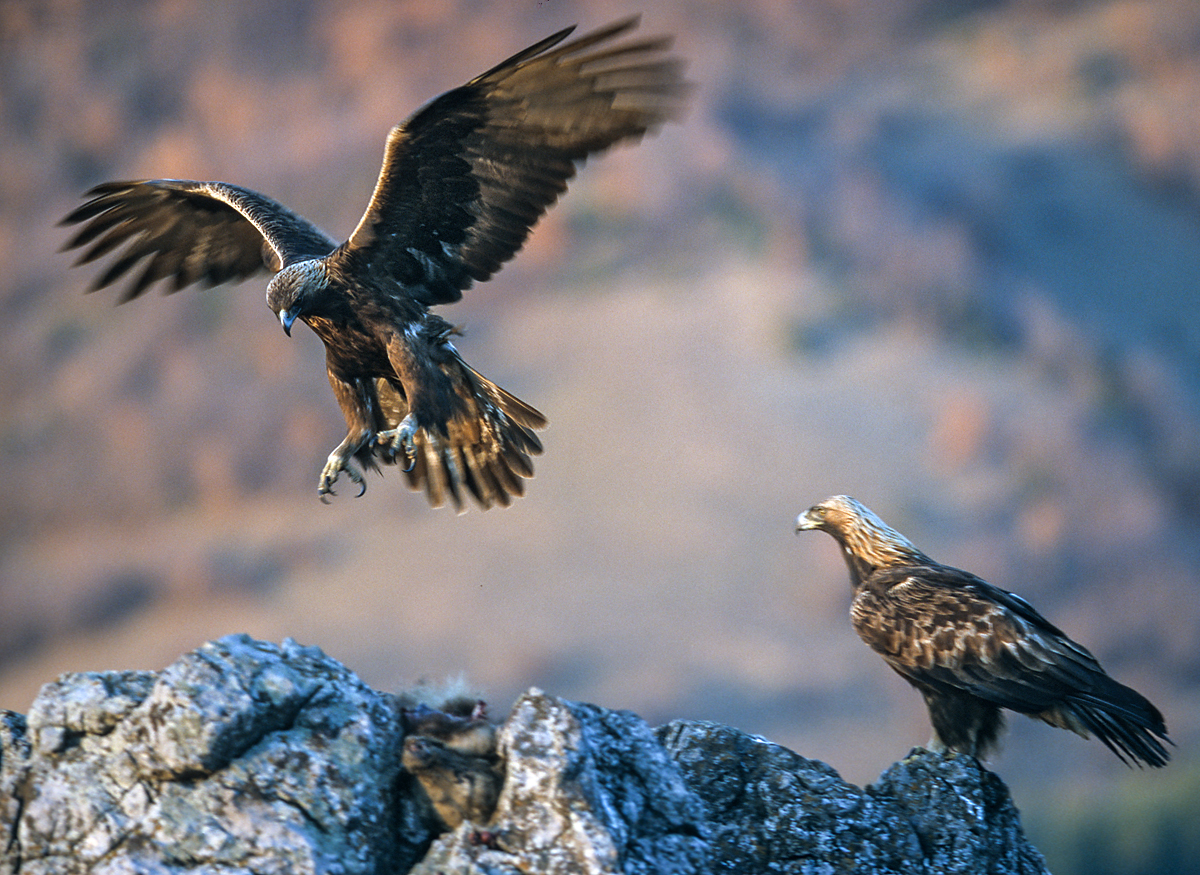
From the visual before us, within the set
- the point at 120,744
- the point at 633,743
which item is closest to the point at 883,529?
the point at 633,743

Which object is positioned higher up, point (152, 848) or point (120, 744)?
point (120, 744)

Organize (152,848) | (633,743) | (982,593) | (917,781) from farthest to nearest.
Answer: (982,593), (917,781), (633,743), (152,848)

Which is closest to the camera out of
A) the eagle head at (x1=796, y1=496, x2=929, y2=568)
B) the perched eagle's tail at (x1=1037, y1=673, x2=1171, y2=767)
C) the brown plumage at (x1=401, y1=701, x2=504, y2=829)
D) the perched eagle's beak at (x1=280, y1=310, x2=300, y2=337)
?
the brown plumage at (x1=401, y1=701, x2=504, y2=829)

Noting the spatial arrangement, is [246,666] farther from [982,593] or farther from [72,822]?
[982,593]

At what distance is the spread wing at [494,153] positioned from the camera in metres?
5.96

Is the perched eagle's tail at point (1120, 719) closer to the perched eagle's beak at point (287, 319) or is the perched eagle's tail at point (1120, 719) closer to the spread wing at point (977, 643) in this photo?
the spread wing at point (977, 643)

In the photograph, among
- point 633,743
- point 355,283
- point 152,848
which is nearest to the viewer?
point 152,848

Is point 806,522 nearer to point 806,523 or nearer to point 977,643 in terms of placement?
point 806,523

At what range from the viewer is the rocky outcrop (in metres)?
4.17

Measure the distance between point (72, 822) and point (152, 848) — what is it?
1.29 feet

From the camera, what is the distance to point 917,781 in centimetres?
568

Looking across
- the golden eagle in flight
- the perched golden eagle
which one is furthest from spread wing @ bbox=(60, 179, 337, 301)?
the golden eagle in flight

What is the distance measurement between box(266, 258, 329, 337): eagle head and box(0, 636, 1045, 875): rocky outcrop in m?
2.50

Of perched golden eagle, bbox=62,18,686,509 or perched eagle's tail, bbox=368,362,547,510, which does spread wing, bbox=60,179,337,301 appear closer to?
perched golden eagle, bbox=62,18,686,509
